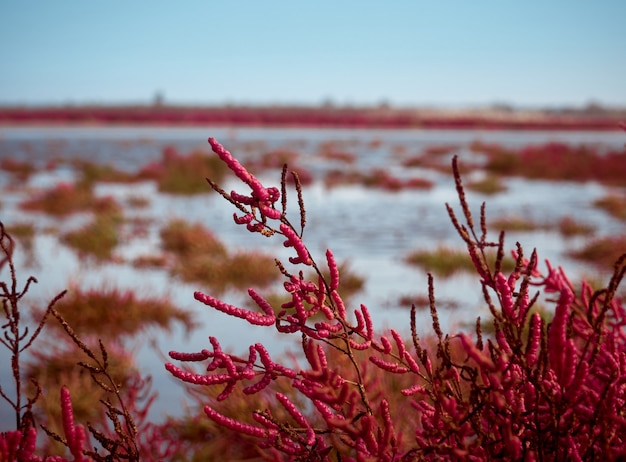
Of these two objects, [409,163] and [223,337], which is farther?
[409,163]

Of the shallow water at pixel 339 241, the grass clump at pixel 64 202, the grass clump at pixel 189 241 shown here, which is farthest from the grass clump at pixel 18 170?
the grass clump at pixel 189 241

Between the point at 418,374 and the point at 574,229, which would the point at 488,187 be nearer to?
the point at 574,229

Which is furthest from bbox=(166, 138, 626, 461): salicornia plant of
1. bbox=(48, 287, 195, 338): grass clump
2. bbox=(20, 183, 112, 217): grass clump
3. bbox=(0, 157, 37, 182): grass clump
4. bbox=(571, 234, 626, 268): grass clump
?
bbox=(0, 157, 37, 182): grass clump

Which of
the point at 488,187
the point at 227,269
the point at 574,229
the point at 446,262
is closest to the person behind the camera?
the point at 227,269

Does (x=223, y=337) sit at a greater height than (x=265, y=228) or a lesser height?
lesser

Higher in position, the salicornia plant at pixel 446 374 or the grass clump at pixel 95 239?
the salicornia plant at pixel 446 374

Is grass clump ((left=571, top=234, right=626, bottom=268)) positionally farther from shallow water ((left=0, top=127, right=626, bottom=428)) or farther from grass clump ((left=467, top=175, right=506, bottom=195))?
grass clump ((left=467, top=175, right=506, bottom=195))

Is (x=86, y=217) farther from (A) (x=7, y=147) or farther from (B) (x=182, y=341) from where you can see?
(A) (x=7, y=147)

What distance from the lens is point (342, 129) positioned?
97562 millimetres

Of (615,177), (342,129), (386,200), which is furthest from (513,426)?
(342,129)

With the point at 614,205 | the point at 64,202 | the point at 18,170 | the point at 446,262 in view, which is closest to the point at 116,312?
the point at 446,262

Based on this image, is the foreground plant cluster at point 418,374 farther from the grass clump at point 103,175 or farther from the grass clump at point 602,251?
the grass clump at point 103,175

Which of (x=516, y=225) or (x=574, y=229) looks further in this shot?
(x=516, y=225)

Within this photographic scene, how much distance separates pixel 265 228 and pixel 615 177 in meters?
27.8
